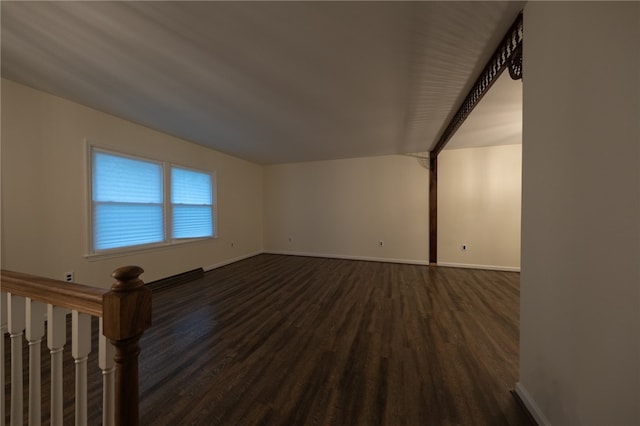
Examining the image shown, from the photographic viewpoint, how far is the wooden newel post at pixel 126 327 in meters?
0.65

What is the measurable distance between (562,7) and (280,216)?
18.4 ft

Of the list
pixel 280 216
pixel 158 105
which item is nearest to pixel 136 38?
pixel 158 105

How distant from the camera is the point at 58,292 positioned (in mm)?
765

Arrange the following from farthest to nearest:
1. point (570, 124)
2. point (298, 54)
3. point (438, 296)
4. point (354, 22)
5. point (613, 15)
Answer: point (438, 296) < point (298, 54) < point (354, 22) < point (570, 124) < point (613, 15)

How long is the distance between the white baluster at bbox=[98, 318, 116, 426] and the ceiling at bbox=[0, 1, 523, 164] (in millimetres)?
1774

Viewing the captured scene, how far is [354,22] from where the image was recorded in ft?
4.84

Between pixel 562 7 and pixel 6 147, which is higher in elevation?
pixel 562 7

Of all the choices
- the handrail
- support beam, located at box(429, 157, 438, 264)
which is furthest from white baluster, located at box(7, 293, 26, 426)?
support beam, located at box(429, 157, 438, 264)

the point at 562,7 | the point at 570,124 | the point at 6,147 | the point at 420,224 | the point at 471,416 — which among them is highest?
the point at 562,7

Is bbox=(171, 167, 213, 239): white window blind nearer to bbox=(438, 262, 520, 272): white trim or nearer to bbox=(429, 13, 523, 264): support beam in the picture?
bbox=(429, 13, 523, 264): support beam

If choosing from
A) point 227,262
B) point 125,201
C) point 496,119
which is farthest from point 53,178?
point 496,119

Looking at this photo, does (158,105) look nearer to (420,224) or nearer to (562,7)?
(562,7)

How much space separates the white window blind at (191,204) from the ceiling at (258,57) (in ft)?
3.71

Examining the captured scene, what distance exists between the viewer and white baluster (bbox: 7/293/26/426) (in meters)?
0.91
